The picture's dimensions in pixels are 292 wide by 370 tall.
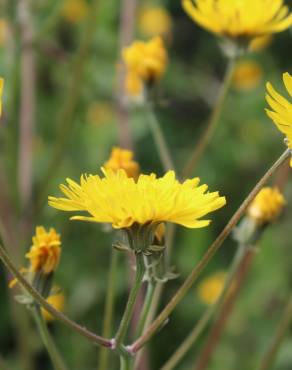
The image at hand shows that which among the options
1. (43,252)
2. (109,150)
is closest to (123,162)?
(43,252)

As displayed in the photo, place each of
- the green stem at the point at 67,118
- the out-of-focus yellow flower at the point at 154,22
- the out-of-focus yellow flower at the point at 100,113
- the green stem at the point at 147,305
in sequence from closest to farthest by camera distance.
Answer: the green stem at the point at 147,305
the green stem at the point at 67,118
the out-of-focus yellow flower at the point at 100,113
the out-of-focus yellow flower at the point at 154,22

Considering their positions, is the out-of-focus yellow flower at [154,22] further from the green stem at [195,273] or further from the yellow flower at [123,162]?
the green stem at [195,273]

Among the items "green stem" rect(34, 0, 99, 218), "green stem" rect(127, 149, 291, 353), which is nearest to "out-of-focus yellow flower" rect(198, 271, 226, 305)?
"green stem" rect(34, 0, 99, 218)

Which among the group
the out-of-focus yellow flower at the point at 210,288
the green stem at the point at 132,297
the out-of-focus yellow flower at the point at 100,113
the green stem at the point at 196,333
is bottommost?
the out-of-focus yellow flower at the point at 210,288

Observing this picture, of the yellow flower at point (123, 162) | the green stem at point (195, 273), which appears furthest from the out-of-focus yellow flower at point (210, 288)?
the green stem at point (195, 273)

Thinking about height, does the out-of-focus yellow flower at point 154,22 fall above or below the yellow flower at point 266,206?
above

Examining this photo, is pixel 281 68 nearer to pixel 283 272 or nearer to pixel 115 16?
pixel 115 16

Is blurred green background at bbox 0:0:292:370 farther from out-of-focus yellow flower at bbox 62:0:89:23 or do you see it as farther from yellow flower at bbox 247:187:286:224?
yellow flower at bbox 247:187:286:224
